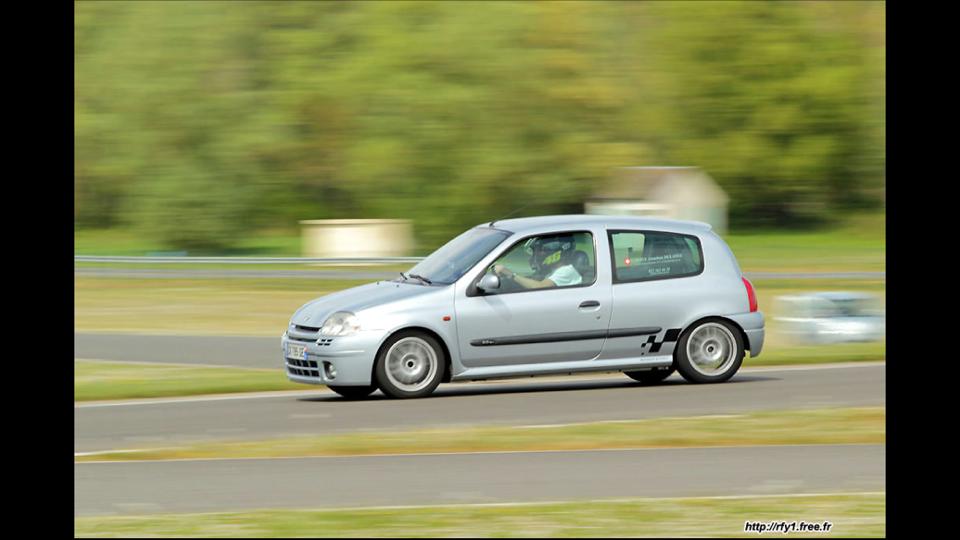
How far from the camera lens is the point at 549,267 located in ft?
41.4

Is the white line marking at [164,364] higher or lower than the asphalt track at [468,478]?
higher

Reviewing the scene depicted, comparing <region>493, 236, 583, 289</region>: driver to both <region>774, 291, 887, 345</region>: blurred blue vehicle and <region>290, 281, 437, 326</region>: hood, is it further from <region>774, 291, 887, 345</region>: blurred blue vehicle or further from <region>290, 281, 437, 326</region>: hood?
<region>774, 291, 887, 345</region>: blurred blue vehicle

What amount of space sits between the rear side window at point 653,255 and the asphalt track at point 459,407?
3.48 ft

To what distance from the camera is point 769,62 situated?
54.8 meters

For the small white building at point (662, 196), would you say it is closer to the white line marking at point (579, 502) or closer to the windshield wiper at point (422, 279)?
the windshield wiper at point (422, 279)

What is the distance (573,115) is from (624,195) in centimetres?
303

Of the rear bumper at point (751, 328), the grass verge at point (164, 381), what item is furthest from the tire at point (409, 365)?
the rear bumper at point (751, 328)

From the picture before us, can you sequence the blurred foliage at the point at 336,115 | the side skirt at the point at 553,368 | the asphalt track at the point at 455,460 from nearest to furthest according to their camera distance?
the asphalt track at the point at 455,460 → the side skirt at the point at 553,368 → the blurred foliage at the point at 336,115

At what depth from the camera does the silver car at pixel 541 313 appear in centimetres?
1214

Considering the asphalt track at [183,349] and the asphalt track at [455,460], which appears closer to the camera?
the asphalt track at [455,460]

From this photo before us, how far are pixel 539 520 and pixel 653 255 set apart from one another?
6.53 meters

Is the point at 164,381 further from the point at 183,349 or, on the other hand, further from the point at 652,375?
the point at 652,375
